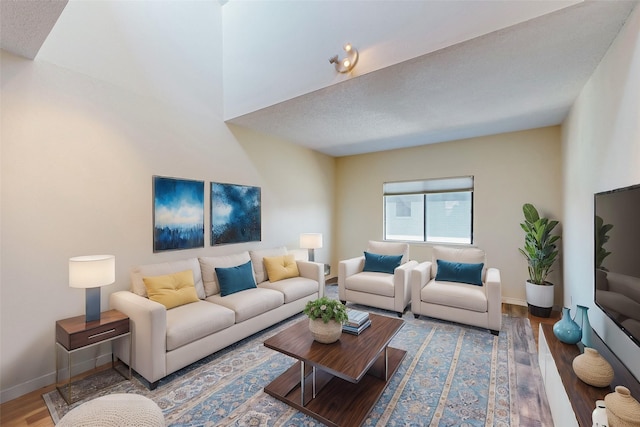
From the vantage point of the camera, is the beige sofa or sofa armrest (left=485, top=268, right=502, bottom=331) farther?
sofa armrest (left=485, top=268, right=502, bottom=331)

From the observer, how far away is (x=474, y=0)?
1.96 meters

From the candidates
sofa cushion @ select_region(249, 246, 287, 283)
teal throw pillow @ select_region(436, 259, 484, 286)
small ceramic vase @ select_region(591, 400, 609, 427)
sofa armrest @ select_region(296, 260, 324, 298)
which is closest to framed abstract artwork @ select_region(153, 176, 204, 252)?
sofa cushion @ select_region(249, 246, 287, 283)

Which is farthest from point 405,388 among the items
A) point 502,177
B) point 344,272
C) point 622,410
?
point 502,177

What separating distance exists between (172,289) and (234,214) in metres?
1.42

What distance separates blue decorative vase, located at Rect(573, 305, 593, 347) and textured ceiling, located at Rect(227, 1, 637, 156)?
78.1 inches

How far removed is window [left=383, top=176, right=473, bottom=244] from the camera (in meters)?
4.74

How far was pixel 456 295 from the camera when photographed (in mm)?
3318

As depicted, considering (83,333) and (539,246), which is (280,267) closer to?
(83,333)

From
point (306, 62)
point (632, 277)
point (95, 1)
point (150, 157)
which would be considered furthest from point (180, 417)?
point (95, 1)

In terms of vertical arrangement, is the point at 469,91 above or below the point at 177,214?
above

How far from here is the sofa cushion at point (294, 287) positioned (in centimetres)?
357

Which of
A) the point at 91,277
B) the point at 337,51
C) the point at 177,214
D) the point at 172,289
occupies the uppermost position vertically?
the point at 337,51

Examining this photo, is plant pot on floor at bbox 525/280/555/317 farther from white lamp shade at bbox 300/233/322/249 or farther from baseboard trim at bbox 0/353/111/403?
baseboard trim at bbox 0/353/111/403

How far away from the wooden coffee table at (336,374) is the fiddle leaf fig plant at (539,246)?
2.59 m
